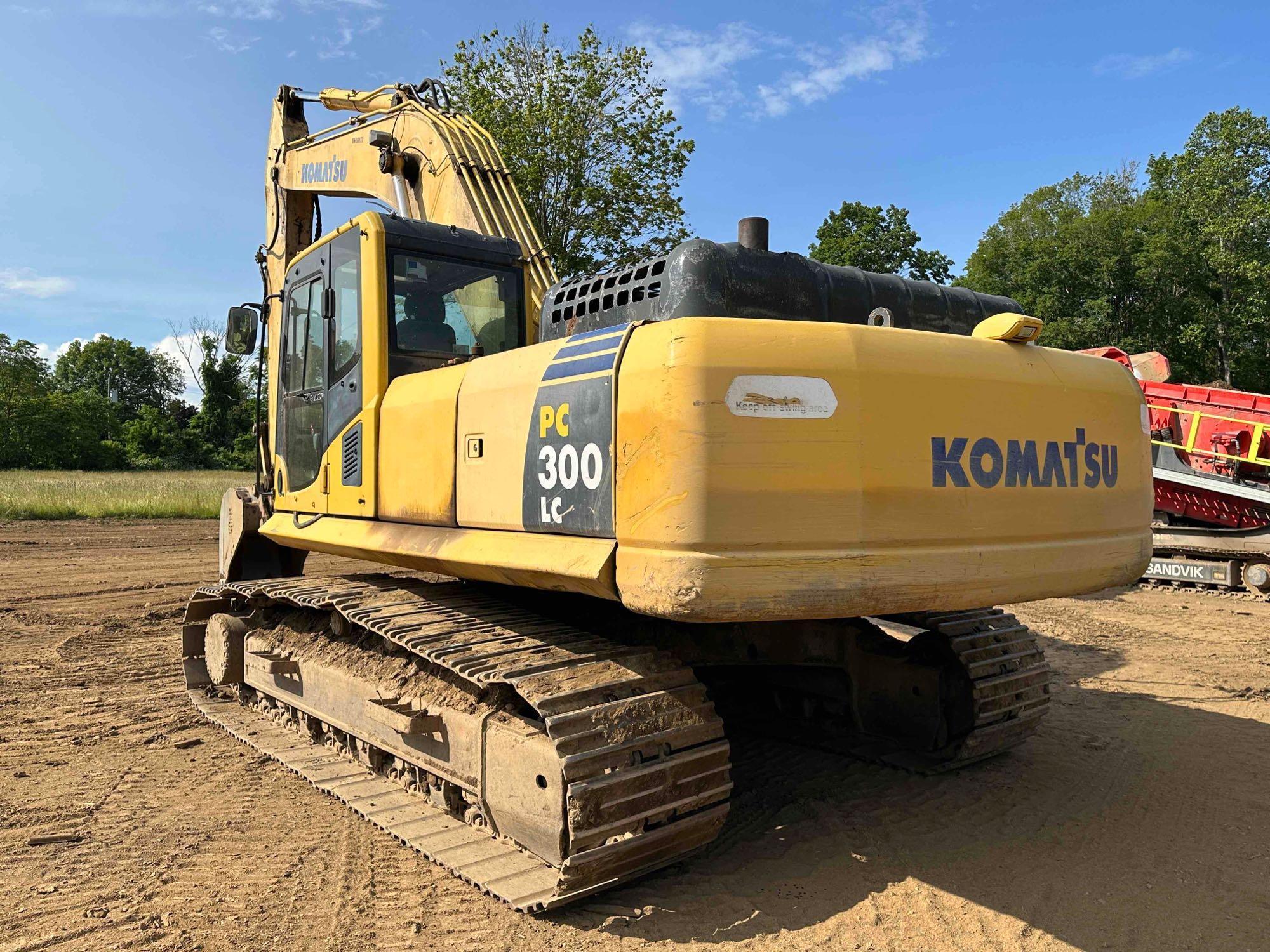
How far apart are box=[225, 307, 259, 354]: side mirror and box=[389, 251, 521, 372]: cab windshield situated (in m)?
2.05

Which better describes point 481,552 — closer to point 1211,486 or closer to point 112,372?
point 1211,486

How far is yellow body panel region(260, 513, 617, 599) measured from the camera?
2.75 m

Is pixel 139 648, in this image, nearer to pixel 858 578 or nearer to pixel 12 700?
pixel 12 700

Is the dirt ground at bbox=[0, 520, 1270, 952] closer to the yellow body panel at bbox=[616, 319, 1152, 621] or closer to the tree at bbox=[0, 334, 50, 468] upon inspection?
the yellow body panel at bbox=[616, 319, 1152, 621]

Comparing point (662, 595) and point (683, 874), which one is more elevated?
point (662, 595)

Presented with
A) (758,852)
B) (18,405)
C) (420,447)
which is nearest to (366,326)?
(420,447)

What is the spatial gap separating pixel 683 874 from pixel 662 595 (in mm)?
1419

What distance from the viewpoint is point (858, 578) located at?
2635 millimetres

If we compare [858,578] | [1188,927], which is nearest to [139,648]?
[858,578]

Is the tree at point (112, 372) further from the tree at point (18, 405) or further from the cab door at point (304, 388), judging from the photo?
the cab door at point (304, 388)

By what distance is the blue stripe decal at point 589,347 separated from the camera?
2.82 metres

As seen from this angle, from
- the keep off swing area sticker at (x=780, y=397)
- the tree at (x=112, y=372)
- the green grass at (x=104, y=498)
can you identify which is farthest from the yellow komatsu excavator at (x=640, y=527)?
the tree at (x=112, y=372)

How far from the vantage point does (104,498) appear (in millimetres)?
21891

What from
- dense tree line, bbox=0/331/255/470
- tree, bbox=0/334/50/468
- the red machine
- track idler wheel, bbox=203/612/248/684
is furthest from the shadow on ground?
tree, bbox=0/334/50/468
